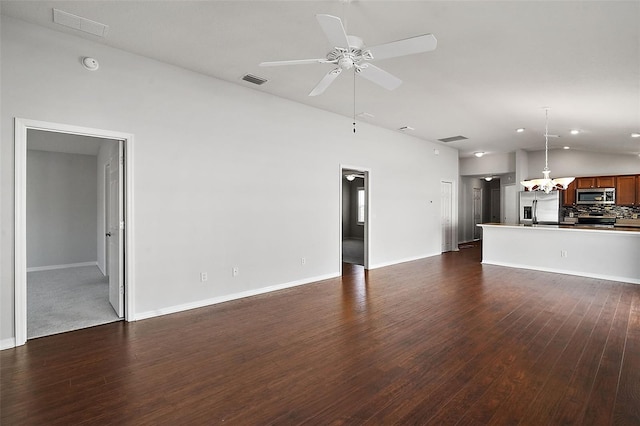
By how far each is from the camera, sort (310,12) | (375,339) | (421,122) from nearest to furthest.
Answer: (310,12)
(375,339)
(421,122)

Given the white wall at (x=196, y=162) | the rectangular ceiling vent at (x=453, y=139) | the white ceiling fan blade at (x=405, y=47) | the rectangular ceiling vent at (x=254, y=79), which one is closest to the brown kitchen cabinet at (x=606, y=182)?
the rectangular ceiling vent at (x=453, y=139)

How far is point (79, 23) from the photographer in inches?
119

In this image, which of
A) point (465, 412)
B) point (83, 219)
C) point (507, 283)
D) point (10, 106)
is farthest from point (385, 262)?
point (83, 219)

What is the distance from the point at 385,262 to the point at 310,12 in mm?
5353

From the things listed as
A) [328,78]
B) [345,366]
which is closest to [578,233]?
[345,366]

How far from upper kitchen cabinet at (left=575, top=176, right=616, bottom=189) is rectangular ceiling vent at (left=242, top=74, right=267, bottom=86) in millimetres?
8441

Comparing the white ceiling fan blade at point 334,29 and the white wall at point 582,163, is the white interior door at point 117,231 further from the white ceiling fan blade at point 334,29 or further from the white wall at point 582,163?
the white wall at point 582,163

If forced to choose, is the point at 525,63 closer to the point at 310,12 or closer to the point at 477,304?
the point at 310,12

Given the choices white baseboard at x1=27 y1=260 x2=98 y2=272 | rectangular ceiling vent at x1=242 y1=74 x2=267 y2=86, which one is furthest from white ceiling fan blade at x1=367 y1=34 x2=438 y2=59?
white baseboard at x1=27 y1=260 x2=98 y2=272

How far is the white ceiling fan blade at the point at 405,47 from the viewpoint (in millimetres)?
2197

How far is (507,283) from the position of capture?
547cm

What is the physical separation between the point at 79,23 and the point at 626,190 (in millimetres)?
10674

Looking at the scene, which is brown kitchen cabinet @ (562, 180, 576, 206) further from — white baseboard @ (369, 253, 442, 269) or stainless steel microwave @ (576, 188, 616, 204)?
white baseboard @ (369, 253, 442, 269)

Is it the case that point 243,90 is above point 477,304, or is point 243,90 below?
above
